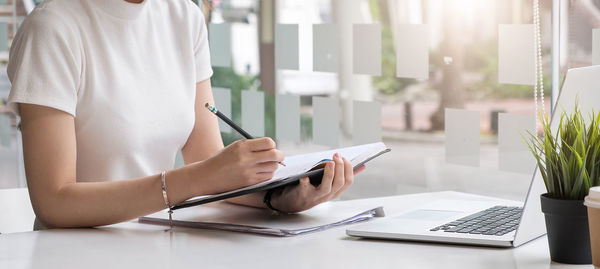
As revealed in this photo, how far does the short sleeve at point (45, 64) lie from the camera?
1.33m

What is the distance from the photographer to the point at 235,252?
3.46ft

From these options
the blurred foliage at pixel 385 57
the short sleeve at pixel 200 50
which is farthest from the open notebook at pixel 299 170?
the blurred foliage at pixel 385 57

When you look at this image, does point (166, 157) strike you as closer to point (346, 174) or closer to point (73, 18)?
point (73, 18)

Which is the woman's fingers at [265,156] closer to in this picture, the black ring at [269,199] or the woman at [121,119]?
the woman at [121,119]

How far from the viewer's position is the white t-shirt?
138 centimetres

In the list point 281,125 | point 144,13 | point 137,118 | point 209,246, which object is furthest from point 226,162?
point 281,125

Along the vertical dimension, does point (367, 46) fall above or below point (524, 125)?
above

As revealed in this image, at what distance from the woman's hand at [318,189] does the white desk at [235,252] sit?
9 centimetres

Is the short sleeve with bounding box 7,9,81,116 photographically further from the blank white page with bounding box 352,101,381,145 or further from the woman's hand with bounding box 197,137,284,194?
the blank white page with bounding box 352,101,381,145

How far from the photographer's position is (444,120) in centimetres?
249

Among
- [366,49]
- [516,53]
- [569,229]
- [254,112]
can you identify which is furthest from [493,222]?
[254,112]

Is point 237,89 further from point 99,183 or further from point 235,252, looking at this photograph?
point 235,252

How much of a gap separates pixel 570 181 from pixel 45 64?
0.91 m

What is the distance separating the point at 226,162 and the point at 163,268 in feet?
0.75
